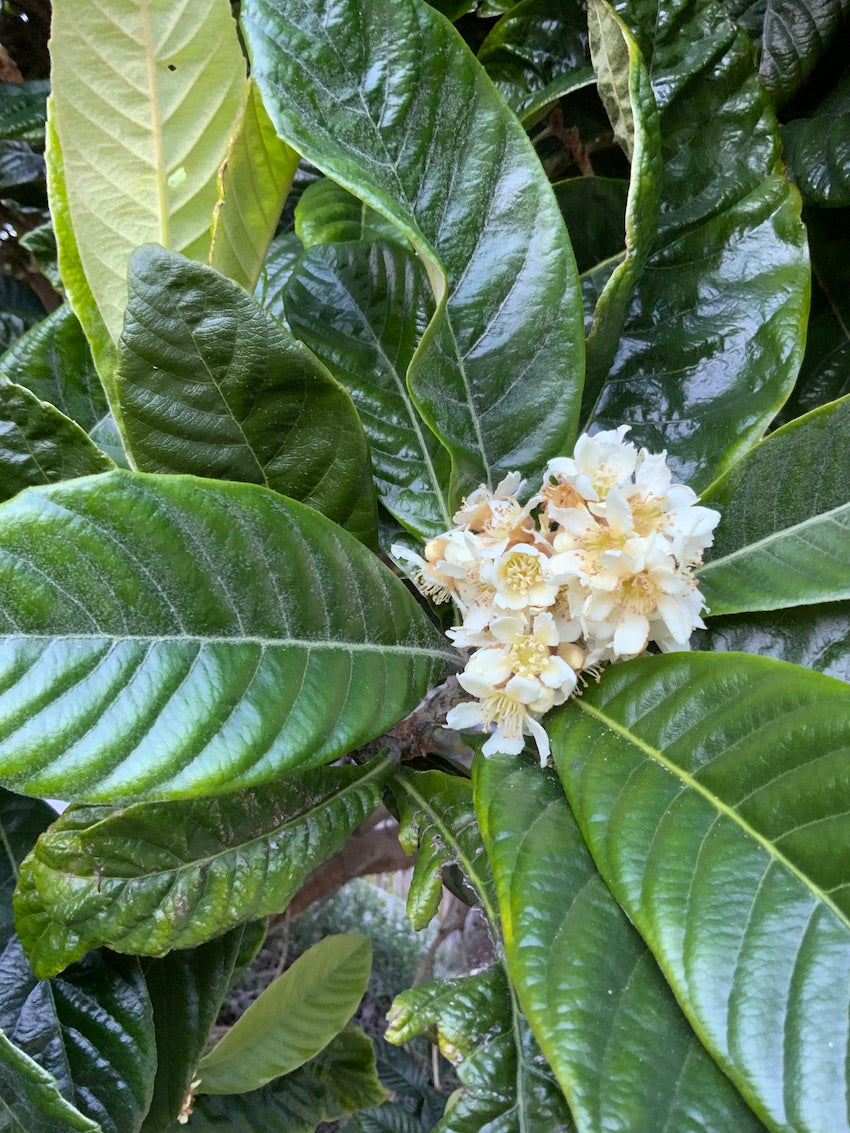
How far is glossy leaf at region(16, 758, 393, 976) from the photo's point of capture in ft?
2.07

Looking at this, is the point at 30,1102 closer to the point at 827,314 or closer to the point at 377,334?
the point at 377,334

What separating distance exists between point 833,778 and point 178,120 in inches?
28.6

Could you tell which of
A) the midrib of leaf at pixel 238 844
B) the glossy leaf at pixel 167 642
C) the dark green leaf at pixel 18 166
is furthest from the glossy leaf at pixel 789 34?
the dark green leaf at pixel 18 166

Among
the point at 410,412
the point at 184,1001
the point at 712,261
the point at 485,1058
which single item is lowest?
the point at 184,1001

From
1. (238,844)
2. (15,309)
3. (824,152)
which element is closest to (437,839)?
(238,844)

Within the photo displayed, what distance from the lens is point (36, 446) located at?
2.20 feet

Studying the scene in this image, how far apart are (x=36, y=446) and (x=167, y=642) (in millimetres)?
271

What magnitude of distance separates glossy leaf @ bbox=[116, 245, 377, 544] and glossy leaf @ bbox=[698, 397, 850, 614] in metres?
0.29

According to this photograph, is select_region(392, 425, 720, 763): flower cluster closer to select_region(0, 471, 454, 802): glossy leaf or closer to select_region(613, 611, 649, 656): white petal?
select_region(613, 611, 649, 656): white petal

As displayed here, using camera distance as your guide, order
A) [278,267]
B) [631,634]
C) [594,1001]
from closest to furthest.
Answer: [594,1001] < [631,634] < [278,267]

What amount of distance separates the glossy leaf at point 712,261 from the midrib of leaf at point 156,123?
0.40 metres

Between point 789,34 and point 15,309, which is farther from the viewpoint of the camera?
point 15,309

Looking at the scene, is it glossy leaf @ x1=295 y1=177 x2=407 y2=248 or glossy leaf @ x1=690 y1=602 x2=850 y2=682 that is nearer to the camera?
glossy leaf @ x1=690 y1=602 x2=850 y2=682

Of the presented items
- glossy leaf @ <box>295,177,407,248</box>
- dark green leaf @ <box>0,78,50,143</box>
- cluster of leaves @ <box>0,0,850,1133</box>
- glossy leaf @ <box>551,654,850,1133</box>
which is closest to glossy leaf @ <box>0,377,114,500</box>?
cluster of leaves @ <box>0,0,850,1133</box>
